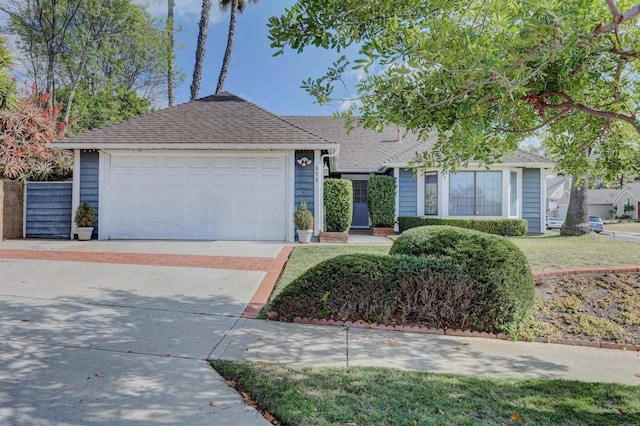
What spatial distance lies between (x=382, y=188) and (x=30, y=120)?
1263cm

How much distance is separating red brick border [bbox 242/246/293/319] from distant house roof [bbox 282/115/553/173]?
8180 mm

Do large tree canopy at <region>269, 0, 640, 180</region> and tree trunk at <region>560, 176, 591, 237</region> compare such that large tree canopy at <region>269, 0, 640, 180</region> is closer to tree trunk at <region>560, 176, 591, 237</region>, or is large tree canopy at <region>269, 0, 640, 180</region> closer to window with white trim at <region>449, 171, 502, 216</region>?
window with white trim at <region>449, 171, 502, 216</region>

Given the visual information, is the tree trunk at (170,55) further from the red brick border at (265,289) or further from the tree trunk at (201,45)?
the red brick border at (265,289)

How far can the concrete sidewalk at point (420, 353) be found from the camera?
338 cm

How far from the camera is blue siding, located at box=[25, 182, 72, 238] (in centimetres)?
1098

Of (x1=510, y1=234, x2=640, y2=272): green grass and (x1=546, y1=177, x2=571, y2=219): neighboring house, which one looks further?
(x1=546, y1=177, x2=571, y2=219): neighboring house

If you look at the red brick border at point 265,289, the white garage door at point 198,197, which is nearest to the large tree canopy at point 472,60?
the red brick border at point 265,289

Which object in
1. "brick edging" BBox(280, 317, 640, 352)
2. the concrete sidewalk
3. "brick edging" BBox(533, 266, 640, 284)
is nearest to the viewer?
the concrete sidewalk

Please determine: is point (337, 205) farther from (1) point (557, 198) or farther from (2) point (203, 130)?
(1) point (557, 198)

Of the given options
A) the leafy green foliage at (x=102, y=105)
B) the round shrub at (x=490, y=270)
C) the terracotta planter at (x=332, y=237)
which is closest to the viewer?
the round shrub at (x=490, y=270)

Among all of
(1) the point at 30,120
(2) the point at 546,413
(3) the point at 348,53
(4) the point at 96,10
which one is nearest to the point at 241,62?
(4) the point at 96,10

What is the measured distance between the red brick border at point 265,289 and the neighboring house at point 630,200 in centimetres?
5398

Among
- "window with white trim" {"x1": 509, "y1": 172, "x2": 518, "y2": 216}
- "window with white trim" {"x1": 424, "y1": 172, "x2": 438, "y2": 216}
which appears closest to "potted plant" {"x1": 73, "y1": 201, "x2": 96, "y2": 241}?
"window with white trim" {"x1": 424, "y1": 172, "x2": 438, "y2": 216}

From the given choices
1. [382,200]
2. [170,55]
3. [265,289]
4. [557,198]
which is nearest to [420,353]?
[265,289]
